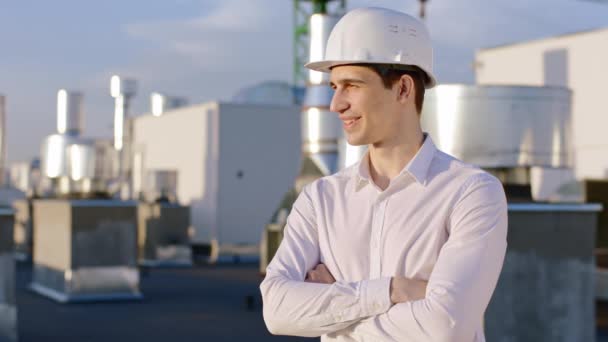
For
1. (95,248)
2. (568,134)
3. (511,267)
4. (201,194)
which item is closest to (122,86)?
(201,194)

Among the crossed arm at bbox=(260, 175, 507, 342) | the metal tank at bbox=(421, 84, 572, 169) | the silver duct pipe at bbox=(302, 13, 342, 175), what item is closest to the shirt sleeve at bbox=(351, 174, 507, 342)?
the crossed arm at bbox=(260, 175, 507, 342)

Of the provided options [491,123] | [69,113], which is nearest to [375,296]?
[491,123]

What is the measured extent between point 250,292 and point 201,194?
12818mm

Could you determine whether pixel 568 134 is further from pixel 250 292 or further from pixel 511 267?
pixel 250 292

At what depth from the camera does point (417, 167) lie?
9.62 feet

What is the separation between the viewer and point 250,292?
19.0 m

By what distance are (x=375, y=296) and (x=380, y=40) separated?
698 mm

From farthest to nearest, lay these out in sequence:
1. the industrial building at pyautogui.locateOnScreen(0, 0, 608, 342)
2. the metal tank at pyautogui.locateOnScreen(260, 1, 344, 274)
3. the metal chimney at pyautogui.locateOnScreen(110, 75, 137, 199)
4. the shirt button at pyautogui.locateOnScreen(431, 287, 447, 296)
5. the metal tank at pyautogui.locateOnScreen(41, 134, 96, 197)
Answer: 1. the metal chimney at pyautogui.locateOnScreen(110, 75, 137, 199)
2. the metal tank at pyautogui.locateOnScreen(41, 134, 96, 197)
3. the metal tank at pyautogui.locateOnScreen(260, 1, 344, 274)
4. the industrial building at pyautogui.locateOnScreen(0, 0, 608, 342)
5. the shirt button at pyautogui.locateOnScreen(431, 287, 447, 296)

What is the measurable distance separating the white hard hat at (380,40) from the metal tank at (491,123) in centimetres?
732

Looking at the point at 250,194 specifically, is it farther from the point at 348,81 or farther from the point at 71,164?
the point at 348,81

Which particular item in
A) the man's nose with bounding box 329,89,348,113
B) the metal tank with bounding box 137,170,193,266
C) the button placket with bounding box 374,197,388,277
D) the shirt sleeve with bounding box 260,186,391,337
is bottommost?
the metal tank with bounding box 137,170,193,266

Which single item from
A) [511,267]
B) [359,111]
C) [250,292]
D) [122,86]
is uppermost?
[122,86]

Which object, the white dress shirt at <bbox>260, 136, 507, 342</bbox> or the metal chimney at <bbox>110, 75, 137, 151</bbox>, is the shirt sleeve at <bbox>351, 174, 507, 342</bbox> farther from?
the metal chimney at <bbox>110, 75, 137, 151</bbox>

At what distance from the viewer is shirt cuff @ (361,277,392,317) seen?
2865 mm
